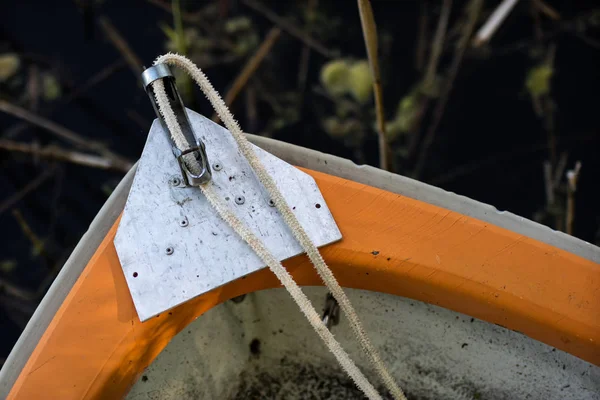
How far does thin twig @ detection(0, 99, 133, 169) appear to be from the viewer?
2.08 meters

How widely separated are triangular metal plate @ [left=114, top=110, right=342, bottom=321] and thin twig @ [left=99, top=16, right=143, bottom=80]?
123cm

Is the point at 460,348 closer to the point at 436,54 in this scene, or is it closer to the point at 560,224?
the point at 560,224

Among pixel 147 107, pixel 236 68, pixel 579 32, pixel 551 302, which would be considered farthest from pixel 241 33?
pixel 551 302

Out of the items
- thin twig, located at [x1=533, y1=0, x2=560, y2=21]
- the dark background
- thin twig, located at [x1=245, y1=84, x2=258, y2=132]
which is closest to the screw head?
the dark background

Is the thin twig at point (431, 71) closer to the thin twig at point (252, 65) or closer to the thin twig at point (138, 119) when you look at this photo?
the thin twig at point (252, 65)

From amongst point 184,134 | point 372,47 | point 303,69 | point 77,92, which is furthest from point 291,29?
point 184,134

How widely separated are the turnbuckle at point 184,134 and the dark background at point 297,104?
850mm

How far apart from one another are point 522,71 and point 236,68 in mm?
1077

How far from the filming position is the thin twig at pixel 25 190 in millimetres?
2061

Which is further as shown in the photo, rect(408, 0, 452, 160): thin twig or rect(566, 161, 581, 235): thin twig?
rect(408, 0, 452, 160): thin twig

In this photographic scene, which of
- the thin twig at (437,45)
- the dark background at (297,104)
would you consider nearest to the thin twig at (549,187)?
the dark background at (297,104)

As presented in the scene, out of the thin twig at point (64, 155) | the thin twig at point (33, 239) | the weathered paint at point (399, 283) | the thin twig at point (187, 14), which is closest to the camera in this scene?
the weathered paint at point (399, 283)

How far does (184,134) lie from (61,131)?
126 cm

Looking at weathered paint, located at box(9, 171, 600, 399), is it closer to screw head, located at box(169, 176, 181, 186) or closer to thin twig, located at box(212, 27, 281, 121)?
screw head, located at box(169, 176, 181, 186)
